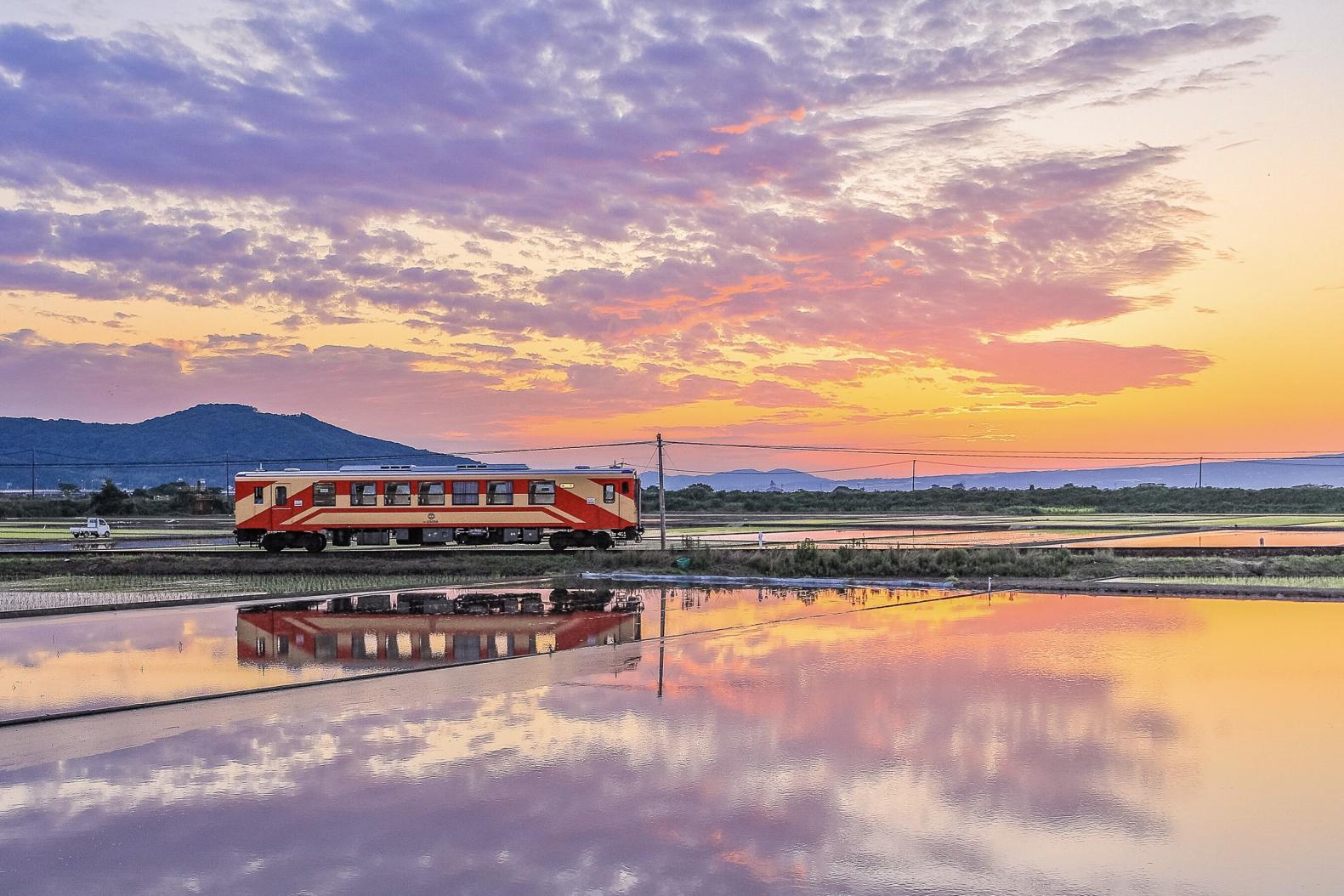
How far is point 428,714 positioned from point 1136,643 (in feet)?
43.7

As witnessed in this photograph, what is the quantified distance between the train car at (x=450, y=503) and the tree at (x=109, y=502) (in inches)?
2151

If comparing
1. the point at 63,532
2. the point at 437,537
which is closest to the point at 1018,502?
the point at 437,537

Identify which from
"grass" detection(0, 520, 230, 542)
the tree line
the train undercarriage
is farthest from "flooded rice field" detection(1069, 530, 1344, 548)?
"grass" detection(0, 520, 230, 542)

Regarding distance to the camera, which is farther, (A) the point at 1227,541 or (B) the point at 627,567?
(A) the point at 1227,541

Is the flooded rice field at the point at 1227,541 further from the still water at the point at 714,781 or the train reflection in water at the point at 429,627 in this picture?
the still water at the point at 714,781

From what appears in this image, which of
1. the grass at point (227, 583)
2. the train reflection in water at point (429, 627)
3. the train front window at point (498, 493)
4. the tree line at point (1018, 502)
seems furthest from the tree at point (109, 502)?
the train reflection in water at point (429, 627)

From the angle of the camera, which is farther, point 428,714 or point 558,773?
point 428,714

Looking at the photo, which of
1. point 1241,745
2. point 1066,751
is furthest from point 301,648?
point 1241,745

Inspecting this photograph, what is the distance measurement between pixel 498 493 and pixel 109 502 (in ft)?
206

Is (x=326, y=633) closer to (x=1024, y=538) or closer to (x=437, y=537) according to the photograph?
(x=437, y=537)

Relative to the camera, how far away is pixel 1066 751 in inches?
474

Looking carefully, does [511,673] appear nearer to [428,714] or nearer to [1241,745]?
[428,714]

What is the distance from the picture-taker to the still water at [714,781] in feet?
28.1

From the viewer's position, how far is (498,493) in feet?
135
